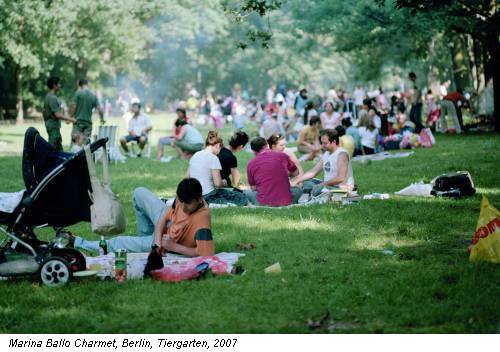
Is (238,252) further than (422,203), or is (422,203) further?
(422,203)

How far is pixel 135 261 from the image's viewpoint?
8094mm

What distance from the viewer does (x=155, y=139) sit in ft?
104

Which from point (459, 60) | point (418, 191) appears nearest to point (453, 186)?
point (418, 191)

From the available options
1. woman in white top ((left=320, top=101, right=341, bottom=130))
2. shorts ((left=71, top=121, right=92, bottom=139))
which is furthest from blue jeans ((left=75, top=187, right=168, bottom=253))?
woman in white top ((left=320, top=101, right=341, bottom=130))

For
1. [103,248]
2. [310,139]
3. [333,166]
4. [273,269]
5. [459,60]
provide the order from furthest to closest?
[459,60], [310,139], [333,166], [103,248], [273,269]

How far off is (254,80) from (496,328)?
281 ft

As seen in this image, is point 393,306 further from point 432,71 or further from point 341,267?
point 432,71

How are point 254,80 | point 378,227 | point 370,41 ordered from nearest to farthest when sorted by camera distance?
point 378,227
point 370,41
point 254,80

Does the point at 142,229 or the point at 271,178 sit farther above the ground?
the point at 271,178

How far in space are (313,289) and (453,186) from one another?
20.2ft

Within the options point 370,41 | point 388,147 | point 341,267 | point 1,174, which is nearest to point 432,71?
point 370,41

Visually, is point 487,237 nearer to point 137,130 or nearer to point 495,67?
point 137,130

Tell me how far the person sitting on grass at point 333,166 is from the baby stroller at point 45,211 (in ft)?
17.2

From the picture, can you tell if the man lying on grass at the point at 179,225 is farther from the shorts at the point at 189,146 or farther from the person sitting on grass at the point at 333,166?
the shorts at the point at 189,146
